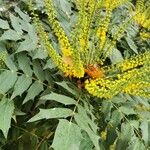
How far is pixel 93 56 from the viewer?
277cm

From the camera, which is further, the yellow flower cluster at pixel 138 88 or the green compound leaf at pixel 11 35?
the green compound leaf at pixel 11 35

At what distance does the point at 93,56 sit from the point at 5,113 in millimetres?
634

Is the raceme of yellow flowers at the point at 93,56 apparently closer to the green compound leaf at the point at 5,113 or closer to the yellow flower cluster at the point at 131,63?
the yellow flower cluster at the point at 131,63

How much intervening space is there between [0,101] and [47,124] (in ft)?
1.37

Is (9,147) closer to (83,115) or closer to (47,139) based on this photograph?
(47,139)

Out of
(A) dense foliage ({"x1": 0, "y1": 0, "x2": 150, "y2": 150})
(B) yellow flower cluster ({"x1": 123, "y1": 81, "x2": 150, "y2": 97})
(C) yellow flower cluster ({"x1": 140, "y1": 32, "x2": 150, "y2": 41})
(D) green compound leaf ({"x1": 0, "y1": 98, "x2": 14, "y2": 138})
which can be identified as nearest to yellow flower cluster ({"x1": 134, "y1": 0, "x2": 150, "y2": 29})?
(C) yellow flower cluster ({"x1": 140, "y1": 32, "x2": 150, "y2": 41})

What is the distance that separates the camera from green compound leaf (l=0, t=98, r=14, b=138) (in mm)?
2414

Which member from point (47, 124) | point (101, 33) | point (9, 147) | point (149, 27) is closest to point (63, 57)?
point (101, 33)

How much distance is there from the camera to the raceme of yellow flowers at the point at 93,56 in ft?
8.21

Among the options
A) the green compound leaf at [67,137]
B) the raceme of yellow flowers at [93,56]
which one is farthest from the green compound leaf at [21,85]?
the green compound leaf at [67,137]

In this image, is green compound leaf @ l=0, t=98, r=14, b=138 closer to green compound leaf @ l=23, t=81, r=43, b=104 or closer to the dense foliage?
the dense foliage

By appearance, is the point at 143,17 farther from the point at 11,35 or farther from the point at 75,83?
the point at 11,35

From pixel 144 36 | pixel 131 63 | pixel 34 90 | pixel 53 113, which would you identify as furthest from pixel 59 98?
pixel 144 36

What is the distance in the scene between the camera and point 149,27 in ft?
11.9
